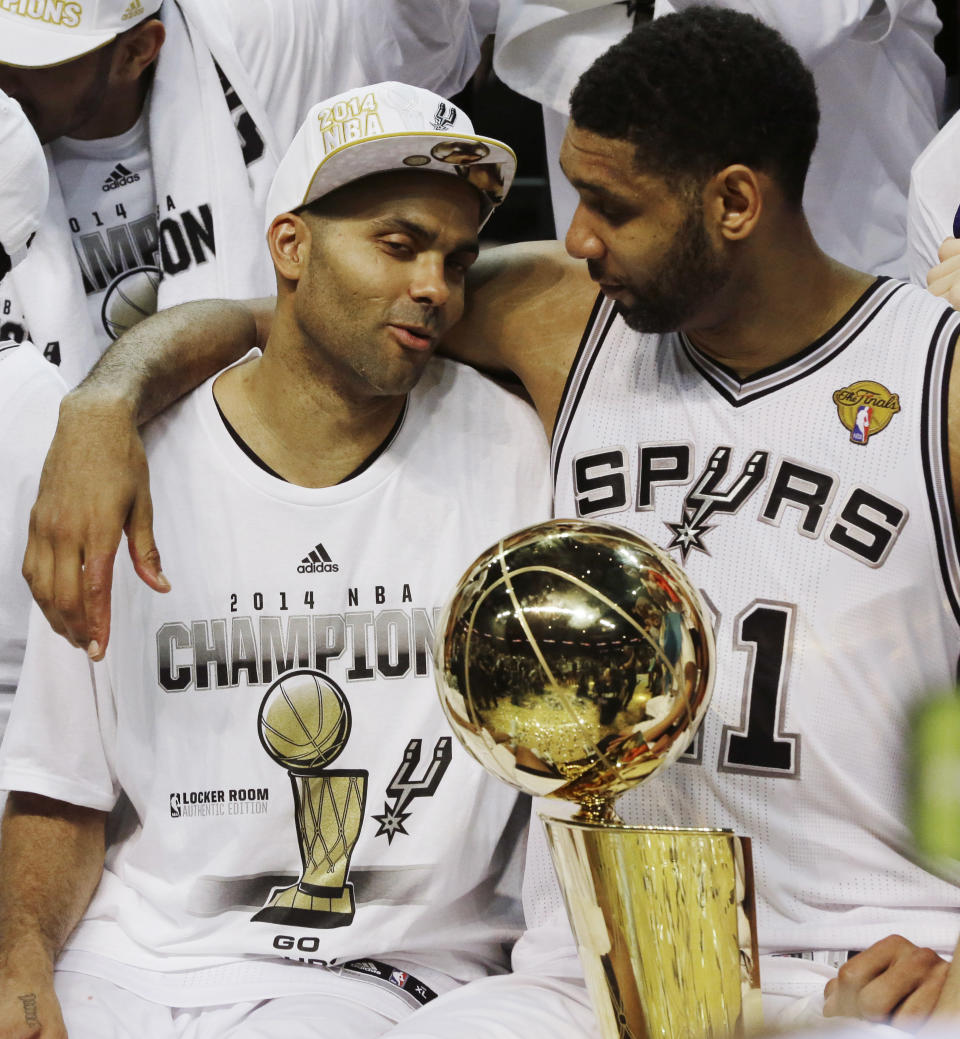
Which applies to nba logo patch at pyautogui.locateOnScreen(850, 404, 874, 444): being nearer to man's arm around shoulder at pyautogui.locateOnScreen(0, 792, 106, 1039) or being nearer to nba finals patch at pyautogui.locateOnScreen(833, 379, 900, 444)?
nba finals patch at pyautogui.locateOnScreen(833, 379, 900, 444)

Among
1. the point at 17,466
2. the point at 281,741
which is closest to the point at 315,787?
the point at 281,741

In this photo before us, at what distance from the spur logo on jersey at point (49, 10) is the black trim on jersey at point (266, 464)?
2.15 feet

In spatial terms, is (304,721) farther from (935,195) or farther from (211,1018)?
(935,195)

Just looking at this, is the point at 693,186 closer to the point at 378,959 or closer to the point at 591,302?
the point at 591,302

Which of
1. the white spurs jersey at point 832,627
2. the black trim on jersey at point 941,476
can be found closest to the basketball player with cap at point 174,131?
the white spurs jersey at point 832,627

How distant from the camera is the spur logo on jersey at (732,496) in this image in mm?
1329

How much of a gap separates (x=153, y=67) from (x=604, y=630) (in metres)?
1.50

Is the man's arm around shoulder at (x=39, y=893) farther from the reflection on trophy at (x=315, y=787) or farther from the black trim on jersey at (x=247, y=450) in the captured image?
the black trim on jersey at (x=247, y=450)

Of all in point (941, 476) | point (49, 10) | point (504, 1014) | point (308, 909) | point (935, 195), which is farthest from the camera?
point (49, 10)

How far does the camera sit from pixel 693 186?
1341 mm

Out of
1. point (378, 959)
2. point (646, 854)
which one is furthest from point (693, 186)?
point (378, 959)

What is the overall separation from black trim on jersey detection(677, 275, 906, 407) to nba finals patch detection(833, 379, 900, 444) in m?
0.05

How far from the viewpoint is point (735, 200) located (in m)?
1.36

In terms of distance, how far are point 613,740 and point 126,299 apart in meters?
1.40
